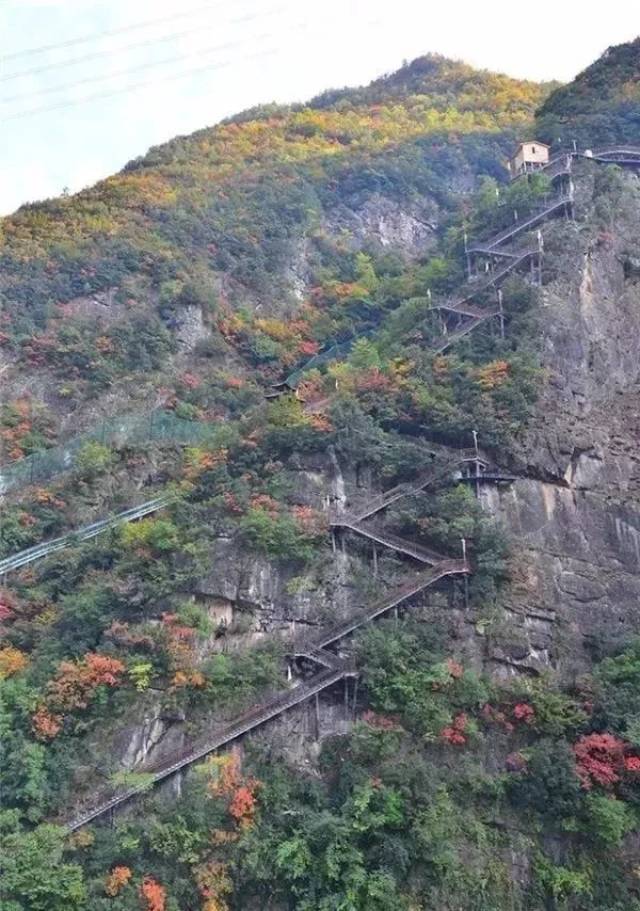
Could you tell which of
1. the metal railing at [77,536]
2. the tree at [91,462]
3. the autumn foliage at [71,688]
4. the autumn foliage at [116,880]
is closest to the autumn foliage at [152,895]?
the autumn foliage at [116,880]

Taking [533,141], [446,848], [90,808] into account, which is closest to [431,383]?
[446,848]

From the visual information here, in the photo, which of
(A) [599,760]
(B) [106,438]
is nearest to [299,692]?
(A) [599,760]

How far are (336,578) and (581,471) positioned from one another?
31.9ft

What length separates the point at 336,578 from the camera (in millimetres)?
26969

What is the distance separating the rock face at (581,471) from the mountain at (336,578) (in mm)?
111

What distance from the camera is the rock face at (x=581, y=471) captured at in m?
26.4

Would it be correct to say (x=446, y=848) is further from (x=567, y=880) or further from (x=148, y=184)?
(x=148, y=184)

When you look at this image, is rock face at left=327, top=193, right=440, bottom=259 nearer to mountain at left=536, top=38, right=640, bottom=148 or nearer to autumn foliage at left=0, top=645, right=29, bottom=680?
mountain at left=536, top=38, right=640, bottom=148

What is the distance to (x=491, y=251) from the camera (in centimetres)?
3934

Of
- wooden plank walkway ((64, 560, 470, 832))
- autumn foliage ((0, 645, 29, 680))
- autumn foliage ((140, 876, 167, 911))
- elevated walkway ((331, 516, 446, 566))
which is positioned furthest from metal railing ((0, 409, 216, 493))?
autumn foliage ((140, 876, 167, 911))

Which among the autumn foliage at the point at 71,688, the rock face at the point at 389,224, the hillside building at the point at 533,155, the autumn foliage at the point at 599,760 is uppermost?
the hillside building at the point at 533,155

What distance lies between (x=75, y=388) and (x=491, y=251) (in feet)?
67.3

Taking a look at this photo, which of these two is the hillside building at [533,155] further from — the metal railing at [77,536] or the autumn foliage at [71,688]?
the autumn foliage at [71,688]

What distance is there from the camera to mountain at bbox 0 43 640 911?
21.3 meters
